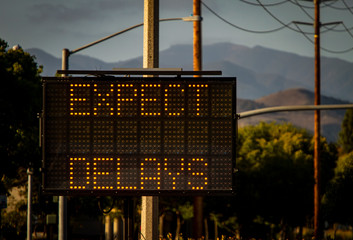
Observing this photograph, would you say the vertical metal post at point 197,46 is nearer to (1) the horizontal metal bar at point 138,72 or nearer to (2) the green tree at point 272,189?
(1) the horizontal metal bar at point 138,72

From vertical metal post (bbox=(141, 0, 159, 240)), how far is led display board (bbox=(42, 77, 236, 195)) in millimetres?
1170

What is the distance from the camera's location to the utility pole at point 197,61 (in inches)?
982

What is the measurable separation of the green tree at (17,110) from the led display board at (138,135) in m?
22.1

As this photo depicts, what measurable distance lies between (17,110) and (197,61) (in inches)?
453

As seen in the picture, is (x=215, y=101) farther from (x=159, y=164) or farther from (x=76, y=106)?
(x=76, y=106)

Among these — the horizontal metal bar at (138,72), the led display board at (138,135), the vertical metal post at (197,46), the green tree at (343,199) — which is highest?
the vertical metal post at (197,46)

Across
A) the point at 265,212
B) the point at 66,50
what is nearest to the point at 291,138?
the point at 265,212

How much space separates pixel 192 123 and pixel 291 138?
57.8 metres

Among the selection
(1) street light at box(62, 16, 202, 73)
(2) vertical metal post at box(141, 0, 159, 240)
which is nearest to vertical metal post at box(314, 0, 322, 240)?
(1) street light at box(62, 16, 202, 73)

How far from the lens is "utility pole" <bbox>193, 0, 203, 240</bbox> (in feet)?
81.9

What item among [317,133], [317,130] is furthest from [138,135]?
[317,130]

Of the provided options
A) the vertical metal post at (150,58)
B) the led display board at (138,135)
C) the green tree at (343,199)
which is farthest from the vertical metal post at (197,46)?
the led display board at (138,135)

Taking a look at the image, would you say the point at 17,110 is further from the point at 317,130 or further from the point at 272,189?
the point at 272,189

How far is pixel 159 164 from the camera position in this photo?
10164 mm
